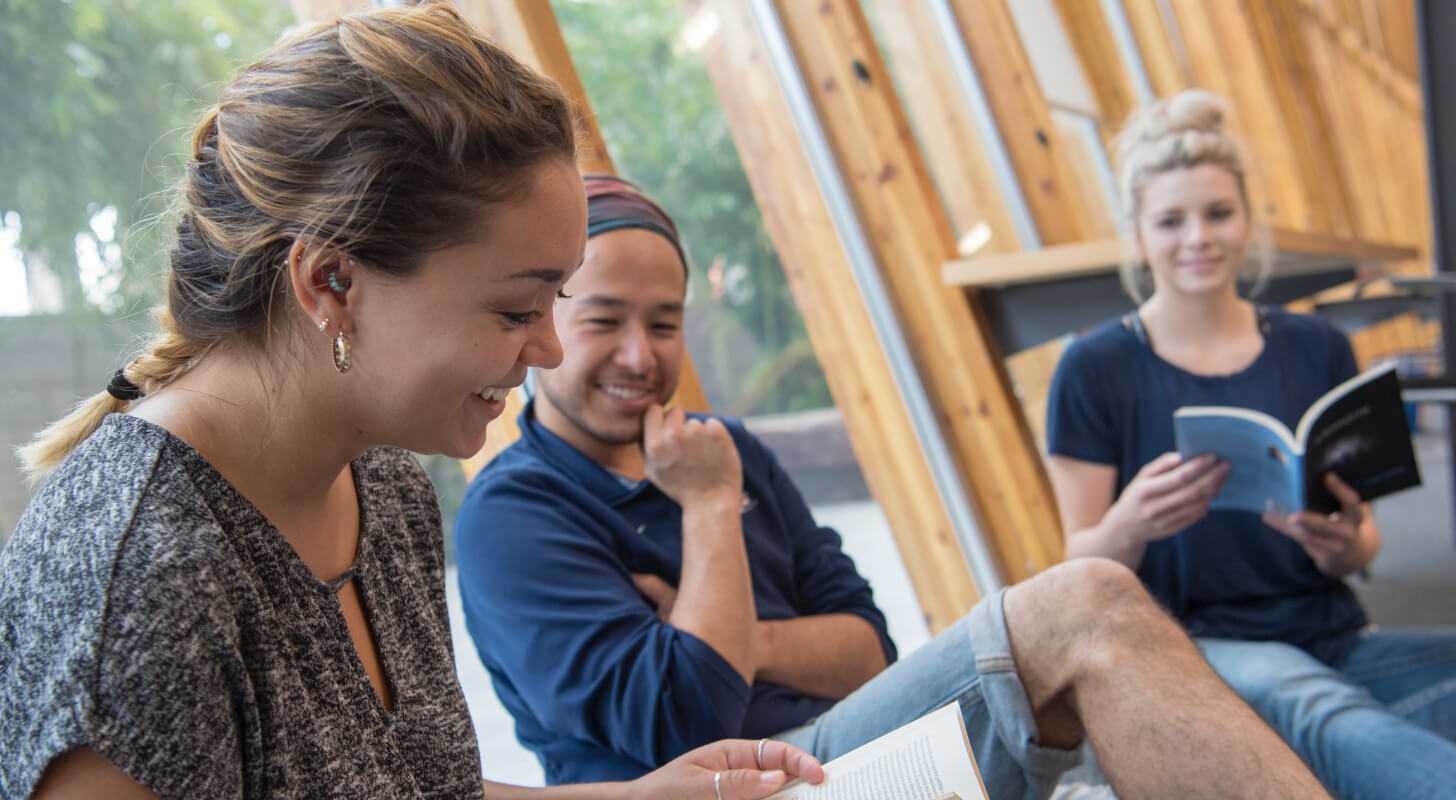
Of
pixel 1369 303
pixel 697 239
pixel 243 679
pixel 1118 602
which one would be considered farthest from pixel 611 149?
pixel 1369 303

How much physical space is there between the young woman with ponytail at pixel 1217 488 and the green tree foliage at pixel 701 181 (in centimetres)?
71

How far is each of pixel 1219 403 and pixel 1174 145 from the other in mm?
539

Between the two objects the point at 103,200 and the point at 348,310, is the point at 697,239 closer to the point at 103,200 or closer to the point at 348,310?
the point at 103,200

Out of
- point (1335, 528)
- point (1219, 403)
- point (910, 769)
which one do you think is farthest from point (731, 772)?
point (1219, 403)

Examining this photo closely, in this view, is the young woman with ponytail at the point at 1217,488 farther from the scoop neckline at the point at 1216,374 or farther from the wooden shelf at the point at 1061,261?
the wooden shelf at the point at 1061,261

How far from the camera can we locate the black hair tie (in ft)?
3.44

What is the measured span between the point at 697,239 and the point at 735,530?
114cm

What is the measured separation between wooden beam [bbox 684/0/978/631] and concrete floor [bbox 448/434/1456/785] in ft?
0.33

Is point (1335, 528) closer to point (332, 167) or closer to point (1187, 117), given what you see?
point (1187, 117)

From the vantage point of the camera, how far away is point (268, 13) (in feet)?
5.79

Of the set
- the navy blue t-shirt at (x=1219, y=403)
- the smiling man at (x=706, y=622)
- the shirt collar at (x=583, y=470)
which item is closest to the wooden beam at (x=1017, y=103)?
the navy blue t-shirt at (x=1219, y=403)

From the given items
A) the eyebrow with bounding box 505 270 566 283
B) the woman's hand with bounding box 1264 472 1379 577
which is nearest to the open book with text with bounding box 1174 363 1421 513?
the woman's hand with bounding box 1264 472 1379 577

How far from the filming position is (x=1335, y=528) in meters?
2.01

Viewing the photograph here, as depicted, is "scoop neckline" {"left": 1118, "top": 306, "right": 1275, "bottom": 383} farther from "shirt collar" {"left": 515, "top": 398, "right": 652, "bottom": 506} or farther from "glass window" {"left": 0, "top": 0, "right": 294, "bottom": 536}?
"glass window" {"left": 0, "top": 0, "right": 294, "bottom": 536}
